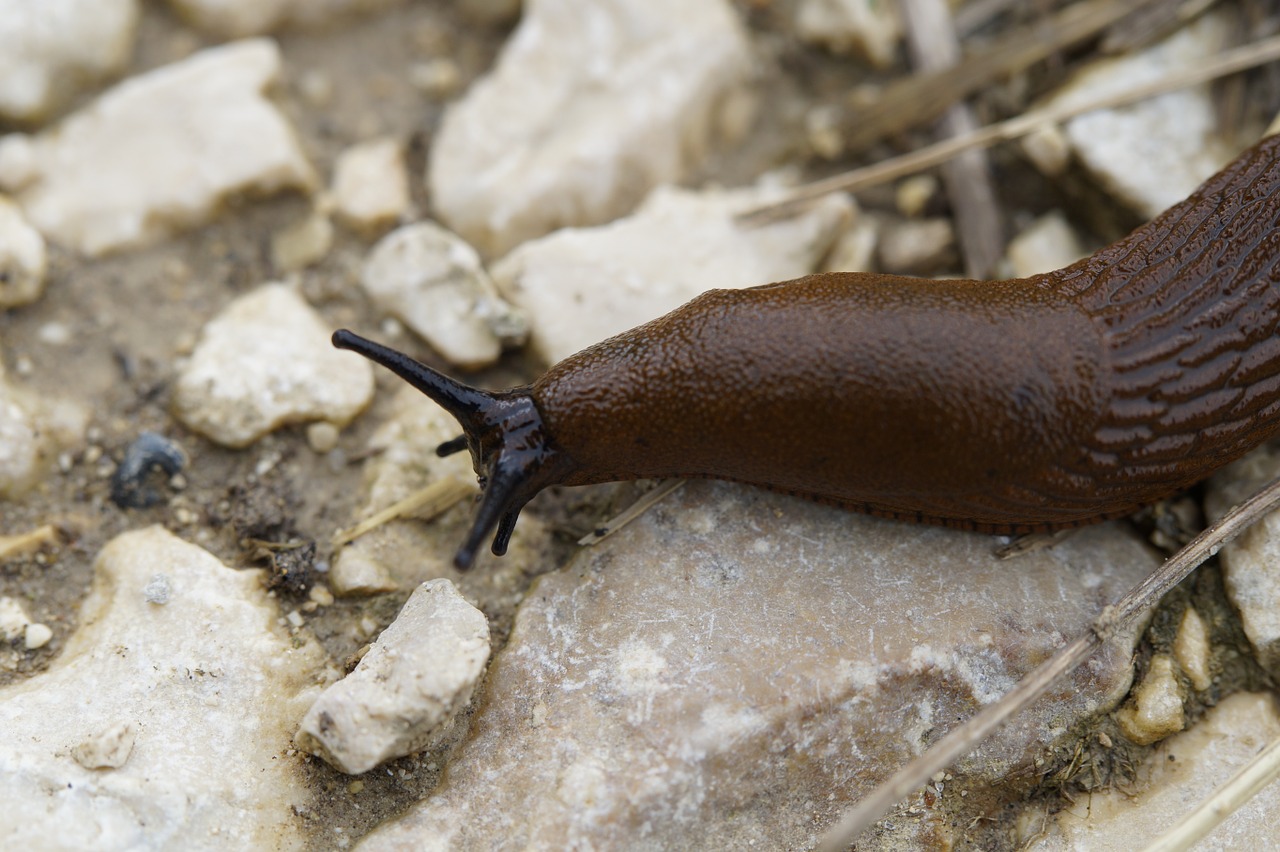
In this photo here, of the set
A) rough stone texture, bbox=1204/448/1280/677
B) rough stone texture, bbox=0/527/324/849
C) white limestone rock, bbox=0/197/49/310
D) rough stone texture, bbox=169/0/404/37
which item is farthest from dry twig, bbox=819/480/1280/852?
rough stone texture, bbox=169/0/404/37

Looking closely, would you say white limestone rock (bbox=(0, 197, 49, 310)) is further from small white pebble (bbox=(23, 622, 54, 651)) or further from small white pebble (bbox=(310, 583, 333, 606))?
small white pebble (bbox=(310, 583, 333, 606))

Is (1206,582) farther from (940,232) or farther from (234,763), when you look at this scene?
(234,763)

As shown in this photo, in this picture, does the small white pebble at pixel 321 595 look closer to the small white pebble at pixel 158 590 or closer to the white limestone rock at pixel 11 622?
the small white pebble at pixel 158 590

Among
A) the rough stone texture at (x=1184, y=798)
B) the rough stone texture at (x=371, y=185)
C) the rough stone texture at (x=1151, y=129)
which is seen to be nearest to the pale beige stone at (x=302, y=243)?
the rough stone texture at (x=371, y=185)

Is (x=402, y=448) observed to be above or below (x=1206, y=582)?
below

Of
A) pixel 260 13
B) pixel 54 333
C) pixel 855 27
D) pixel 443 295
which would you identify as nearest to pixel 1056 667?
pixel 443 295

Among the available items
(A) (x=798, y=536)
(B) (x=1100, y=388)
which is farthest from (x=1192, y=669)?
(A) (x=798, y=536)
